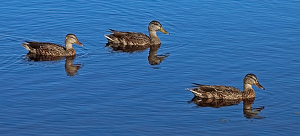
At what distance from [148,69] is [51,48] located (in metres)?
4.17

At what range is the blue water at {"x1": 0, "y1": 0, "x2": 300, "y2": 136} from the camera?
16.6 m

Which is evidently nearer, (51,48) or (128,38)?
(51,48)

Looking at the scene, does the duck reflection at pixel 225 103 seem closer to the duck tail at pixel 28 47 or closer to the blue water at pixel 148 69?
the blue water at pixel 148 69

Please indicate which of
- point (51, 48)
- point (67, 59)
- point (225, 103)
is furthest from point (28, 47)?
point (225, 103)

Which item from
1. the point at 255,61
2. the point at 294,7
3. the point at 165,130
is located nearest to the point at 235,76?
the point at 255,61

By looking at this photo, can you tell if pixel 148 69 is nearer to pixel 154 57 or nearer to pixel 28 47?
pixel 154 57

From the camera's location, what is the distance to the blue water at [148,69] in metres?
16.6

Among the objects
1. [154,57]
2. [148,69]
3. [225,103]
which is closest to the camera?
[225,103]

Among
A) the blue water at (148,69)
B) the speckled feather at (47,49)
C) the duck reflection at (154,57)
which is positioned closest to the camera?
the blue water at (148,69)

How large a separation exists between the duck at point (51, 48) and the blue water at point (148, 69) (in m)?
0.50

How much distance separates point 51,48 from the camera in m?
23.8

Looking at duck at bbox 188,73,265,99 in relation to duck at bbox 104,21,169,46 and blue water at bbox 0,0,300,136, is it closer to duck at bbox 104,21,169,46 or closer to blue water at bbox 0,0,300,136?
blue water at bbox 0,0,300,136

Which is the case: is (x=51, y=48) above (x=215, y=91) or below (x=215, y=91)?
above

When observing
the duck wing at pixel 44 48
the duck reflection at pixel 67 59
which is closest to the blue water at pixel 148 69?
the duck reflection at pixel 67 59
